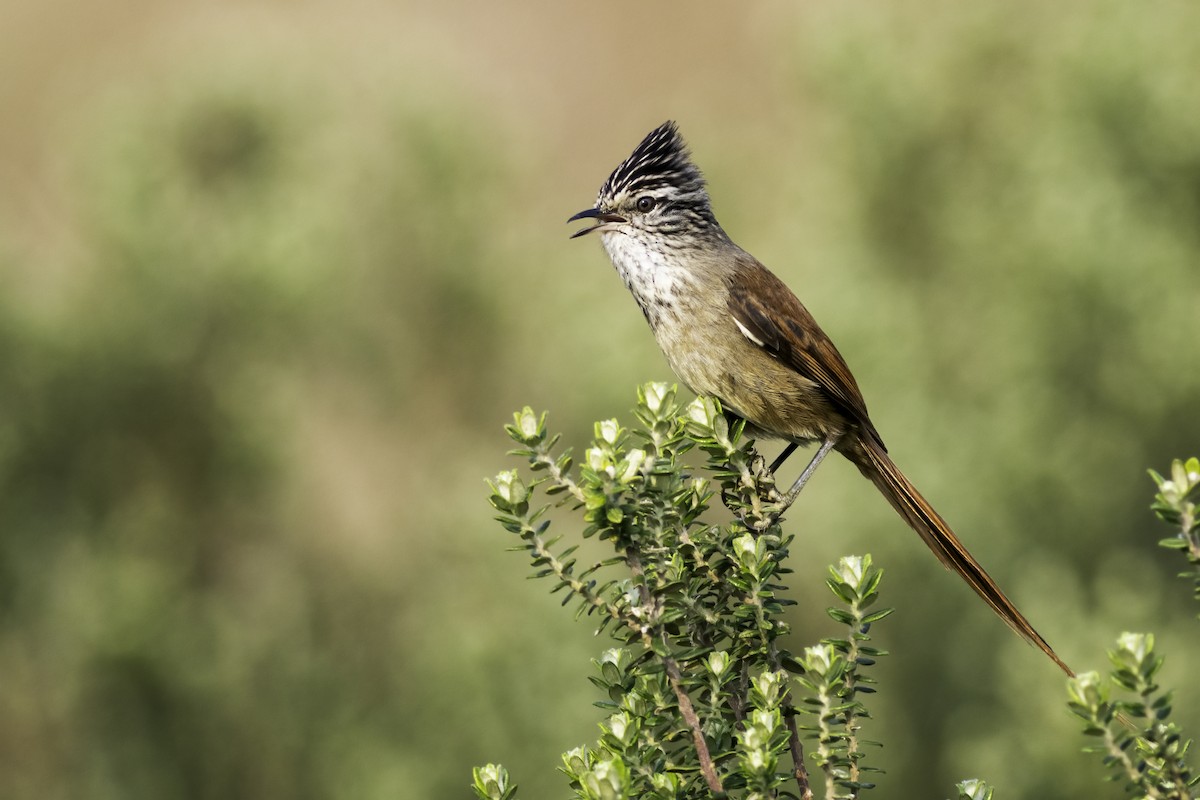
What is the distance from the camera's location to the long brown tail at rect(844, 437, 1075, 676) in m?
4.63

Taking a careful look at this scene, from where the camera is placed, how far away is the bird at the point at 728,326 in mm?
5523

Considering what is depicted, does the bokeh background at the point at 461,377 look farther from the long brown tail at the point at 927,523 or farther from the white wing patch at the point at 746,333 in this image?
the white wing patch at the point at 746,333

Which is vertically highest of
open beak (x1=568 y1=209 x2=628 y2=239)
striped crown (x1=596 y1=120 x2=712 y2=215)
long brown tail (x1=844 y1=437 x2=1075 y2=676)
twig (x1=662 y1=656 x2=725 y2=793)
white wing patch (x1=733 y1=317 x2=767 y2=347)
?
striped crown (x1=596 y1=120 x2=712 y2=215)

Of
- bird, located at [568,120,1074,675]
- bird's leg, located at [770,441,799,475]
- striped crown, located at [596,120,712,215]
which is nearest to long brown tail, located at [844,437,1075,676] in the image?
bird, located at [568,120,1074,675]

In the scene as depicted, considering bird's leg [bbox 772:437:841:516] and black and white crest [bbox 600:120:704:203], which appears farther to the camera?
black and white crest [bbox 600:120:704:203]

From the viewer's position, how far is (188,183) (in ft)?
41.2

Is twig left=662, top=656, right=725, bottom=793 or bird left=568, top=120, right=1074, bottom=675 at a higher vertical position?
bird left=568, top=120, right=1074, bottom=675

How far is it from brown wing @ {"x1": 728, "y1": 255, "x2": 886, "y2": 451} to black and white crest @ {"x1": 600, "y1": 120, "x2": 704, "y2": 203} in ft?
1.73

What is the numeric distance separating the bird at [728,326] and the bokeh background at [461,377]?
4.54 metres

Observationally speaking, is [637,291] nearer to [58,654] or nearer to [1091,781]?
[1091,781]

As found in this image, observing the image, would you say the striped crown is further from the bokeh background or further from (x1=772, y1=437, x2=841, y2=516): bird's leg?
the bokeh background

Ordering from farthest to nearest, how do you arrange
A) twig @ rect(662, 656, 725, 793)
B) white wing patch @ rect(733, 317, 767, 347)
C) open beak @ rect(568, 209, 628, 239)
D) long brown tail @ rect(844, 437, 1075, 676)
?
open beak @ rect(568, 209, 628, 239)
white wing patch @ rect(733, 317, 767, 347)
long brown tail @ rect(844, 437, 1075, 676)
twig @ rect(662, 656, 725, 793)

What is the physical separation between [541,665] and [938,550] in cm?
645

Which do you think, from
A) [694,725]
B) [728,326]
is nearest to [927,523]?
Answer: [728,326]
